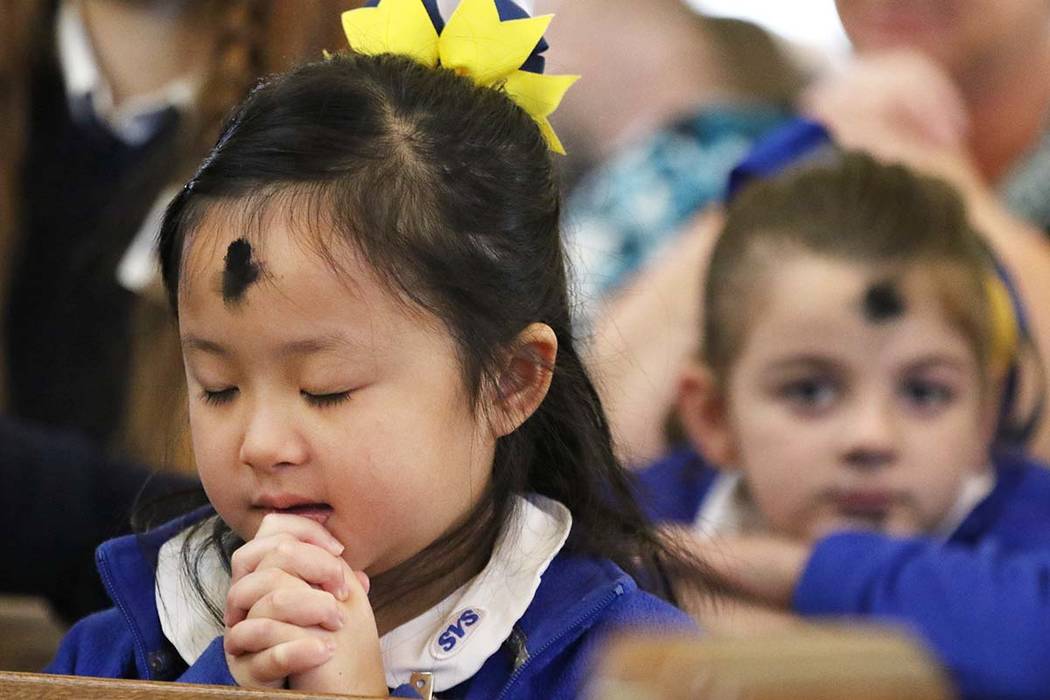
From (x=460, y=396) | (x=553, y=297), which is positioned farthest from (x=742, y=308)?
(x=460, y=396)

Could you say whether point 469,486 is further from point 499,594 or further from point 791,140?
point 791,140

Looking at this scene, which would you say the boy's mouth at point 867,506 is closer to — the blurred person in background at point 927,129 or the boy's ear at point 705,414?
the boy's ear at point 705,414

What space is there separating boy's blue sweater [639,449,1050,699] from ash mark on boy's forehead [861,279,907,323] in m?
0.27

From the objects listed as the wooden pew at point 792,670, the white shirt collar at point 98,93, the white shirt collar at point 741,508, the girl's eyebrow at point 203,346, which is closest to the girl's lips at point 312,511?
the girl's eyebrow at point 203,346

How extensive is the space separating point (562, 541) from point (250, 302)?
0.95 ft

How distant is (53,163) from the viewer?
7.89 feet

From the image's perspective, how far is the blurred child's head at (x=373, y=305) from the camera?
3.16 feet

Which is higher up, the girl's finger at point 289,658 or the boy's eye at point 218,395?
the boy's eye at point 218,395

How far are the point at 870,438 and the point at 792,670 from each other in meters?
1.26

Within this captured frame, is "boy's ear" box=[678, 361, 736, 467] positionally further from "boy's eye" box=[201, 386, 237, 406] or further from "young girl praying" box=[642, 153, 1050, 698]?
"boy's eye" box=[201, 386, 237, 406]

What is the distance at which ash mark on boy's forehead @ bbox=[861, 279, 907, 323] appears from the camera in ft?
5.86

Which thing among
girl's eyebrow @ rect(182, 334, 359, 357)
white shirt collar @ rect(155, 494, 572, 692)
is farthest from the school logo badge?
girl's eyebrow @ rect(182, 334, 359, 357)

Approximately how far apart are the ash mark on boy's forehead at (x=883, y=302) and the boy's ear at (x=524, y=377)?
78 cm

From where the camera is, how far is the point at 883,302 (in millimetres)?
1796
